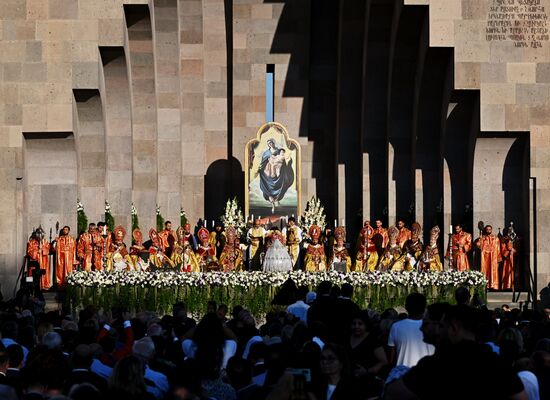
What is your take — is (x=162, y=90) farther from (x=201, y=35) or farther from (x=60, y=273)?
(x=60, y=273)

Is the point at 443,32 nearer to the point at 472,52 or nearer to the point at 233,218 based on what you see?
the point at 472,52

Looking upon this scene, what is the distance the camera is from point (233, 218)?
112 feet

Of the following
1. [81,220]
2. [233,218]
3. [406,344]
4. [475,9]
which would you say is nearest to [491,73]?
[475,9]

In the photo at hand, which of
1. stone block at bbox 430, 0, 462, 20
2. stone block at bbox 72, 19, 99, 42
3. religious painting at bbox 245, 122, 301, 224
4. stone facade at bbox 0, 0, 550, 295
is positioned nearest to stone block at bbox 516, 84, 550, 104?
stone facade at bbox 0, 0, 550, 295

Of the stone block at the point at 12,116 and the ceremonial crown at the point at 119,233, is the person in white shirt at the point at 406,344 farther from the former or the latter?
the ceremonial crown at the point at 119,233

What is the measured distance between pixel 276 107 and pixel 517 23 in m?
8.86

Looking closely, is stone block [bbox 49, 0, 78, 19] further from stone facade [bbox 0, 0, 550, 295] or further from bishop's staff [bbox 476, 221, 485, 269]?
bishop's staff [bbox 476, 221, 485, 269]

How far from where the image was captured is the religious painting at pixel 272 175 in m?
34.2

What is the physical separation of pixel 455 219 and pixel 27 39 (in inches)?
439

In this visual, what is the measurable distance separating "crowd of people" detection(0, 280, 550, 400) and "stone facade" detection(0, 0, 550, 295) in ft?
54.6

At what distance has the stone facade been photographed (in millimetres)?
30562

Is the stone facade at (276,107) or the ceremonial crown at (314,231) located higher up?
the stone facade at (276,107)

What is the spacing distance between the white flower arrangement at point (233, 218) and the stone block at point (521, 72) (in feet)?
25.9

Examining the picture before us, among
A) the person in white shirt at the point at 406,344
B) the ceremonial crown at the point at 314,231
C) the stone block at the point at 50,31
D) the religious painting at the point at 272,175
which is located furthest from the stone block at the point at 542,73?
the person in white shirt at the point at 406,344
